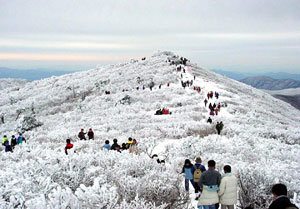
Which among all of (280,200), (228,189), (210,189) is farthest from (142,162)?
(280,200)

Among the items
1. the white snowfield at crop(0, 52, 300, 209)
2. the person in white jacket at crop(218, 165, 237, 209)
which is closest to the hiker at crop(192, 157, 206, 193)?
the white snowfield at crop(0, 52, 300, 209)

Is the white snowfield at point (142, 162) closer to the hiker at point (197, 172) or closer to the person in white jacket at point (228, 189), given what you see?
the hiker at point (197, 172)

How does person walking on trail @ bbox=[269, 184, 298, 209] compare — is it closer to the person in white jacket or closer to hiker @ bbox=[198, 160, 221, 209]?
the person in white jacket

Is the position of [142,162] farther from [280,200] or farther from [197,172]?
[280,200]

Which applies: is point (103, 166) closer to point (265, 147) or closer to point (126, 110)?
→ point (265, 147)

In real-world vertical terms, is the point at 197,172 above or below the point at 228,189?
below

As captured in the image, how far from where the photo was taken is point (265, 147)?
12461 millimetres

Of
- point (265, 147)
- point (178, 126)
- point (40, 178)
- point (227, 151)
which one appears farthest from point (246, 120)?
point (40, 178)

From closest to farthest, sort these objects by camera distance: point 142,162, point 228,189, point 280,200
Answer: point 280,200
point 228,189
point 142,162

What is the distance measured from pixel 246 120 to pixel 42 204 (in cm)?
1934

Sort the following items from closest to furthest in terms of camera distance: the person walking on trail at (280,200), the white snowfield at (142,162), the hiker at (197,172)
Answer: the person walking on trail at (280,200), the white snowfield at (142,162), the hiker at (197,172)

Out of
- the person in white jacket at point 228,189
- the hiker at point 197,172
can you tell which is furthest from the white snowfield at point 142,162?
the person in white jacket at point 228,189

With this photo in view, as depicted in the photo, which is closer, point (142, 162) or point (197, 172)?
point (197, 172)

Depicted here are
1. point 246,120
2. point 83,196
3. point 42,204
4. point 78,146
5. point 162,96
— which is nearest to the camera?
point 42,204
